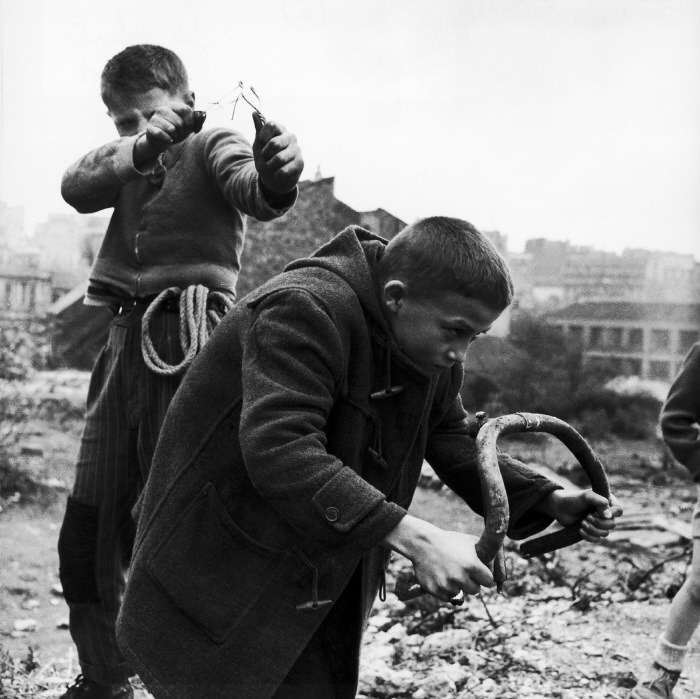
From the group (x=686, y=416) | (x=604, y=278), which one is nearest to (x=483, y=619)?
(x=686, y=416)

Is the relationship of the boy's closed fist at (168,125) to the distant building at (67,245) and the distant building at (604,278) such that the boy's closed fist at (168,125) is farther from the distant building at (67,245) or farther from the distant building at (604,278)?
the distant building at (604,278)

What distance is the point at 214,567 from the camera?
1.86m

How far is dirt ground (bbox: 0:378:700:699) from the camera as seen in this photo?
327 centimetres

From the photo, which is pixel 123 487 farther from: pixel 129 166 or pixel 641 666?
pixel 641 666

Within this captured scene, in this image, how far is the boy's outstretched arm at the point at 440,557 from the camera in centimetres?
154

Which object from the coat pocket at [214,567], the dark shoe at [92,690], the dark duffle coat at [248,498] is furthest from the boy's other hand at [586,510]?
the dark shoe at [92,690]

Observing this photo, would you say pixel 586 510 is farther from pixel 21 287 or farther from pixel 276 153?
pixel 21 287

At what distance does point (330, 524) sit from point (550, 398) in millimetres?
4331

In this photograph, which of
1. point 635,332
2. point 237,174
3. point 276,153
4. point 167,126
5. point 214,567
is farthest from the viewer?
point 635,332

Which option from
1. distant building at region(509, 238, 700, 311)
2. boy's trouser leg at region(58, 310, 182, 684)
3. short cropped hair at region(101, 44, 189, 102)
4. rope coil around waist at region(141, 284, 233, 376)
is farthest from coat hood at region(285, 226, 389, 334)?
distant building at region(509, 238, 700, 311)

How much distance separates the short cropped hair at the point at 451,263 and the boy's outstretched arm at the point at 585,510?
0.44 metres

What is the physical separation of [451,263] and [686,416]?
1.95 metres

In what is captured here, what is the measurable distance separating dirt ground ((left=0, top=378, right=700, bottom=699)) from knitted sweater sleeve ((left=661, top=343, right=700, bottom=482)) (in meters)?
0.81

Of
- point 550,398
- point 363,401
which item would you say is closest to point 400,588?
point 363,401
